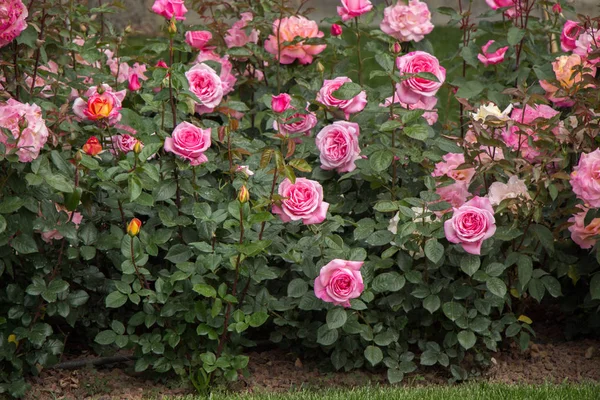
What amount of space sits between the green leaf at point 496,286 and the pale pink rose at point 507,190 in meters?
0.26

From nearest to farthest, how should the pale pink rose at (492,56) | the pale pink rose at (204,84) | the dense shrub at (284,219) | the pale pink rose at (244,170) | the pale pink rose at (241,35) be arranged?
the dense shrub at (284,219) < the pale pink rose at (244,170) < the pale pink rose at (204,84) < the pale pink rose at (492,56) < the pale pink rose at (241,35)

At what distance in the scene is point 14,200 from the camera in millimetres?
2805

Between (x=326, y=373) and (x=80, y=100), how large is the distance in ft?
4.34

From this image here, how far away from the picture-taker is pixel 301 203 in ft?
9.29

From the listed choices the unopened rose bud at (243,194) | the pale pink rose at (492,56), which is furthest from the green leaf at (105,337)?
the pale pink rose at (492,56)

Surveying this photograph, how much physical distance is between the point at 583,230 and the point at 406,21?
108 centimetres

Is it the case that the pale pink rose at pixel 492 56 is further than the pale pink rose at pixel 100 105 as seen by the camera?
Yes

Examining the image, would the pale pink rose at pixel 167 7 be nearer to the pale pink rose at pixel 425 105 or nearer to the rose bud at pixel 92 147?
the rose bud at pixel 92 147

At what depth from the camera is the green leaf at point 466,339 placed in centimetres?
296

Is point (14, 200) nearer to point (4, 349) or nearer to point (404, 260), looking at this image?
point (4, 349)

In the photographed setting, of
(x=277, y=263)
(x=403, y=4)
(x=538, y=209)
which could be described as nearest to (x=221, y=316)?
(x=277, y=263)

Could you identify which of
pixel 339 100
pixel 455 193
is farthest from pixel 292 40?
pixel 455 193

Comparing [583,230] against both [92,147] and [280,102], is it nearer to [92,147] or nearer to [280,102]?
[280,102]

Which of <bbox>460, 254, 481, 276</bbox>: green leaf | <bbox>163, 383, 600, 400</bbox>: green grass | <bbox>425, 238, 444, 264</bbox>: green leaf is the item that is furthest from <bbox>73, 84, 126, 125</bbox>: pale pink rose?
<bbox>460, 254, 481, 276</bbox>: green leaf
